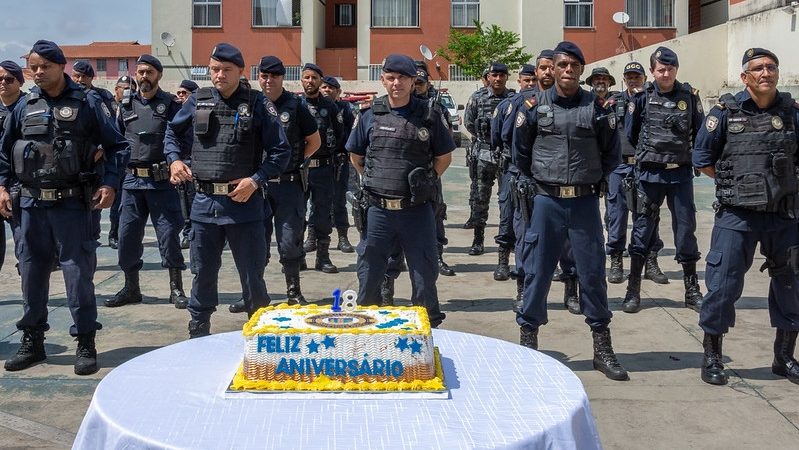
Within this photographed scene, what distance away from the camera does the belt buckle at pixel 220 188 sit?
6027 millimetres

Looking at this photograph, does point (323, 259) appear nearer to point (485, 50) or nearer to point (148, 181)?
point (148, 181)

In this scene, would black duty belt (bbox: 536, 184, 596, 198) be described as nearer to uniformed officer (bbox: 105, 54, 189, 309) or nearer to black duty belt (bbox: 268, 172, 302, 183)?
black duty belt (bbox: 268, 172, 302, 183)

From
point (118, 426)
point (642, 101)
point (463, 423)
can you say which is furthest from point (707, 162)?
point (118, 426)

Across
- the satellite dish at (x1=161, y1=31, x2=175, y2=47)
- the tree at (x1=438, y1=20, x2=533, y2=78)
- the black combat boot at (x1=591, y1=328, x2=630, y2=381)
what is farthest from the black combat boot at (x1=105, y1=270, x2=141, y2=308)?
the satellite dish at (x1=161, y1=31, x2=175, y2=47)

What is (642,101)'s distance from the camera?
8.19 metres

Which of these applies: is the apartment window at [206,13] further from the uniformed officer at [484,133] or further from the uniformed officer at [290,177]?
the uniformed officer at [290,177]

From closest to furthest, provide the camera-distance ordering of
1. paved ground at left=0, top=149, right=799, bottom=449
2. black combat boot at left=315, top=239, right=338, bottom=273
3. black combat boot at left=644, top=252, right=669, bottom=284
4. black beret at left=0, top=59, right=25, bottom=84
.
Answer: paved ground at left=0, top=149, right=799, bottom=449 → black beret at left=0, top=59, right=25, bottom=84 → black combat boot at left=644, top=252, right=669, bottom=284 → black combat boot at left=315, top=239, right=338, bottom=273

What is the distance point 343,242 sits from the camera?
11.5 m

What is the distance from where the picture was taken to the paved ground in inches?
197

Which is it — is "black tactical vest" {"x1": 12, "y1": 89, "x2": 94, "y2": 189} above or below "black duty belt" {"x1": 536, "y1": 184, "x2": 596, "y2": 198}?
above

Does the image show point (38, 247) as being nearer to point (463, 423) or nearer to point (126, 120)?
point (126, 120)

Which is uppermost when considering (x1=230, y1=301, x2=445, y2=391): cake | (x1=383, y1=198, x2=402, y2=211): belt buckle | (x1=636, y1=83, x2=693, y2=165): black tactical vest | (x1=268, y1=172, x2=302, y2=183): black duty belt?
(x1=636, y1=83, x2=693, y2=165): black tactical vest

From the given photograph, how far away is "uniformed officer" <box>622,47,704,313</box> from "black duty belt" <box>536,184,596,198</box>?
234cm

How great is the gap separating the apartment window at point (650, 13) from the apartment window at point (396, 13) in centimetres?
1031
